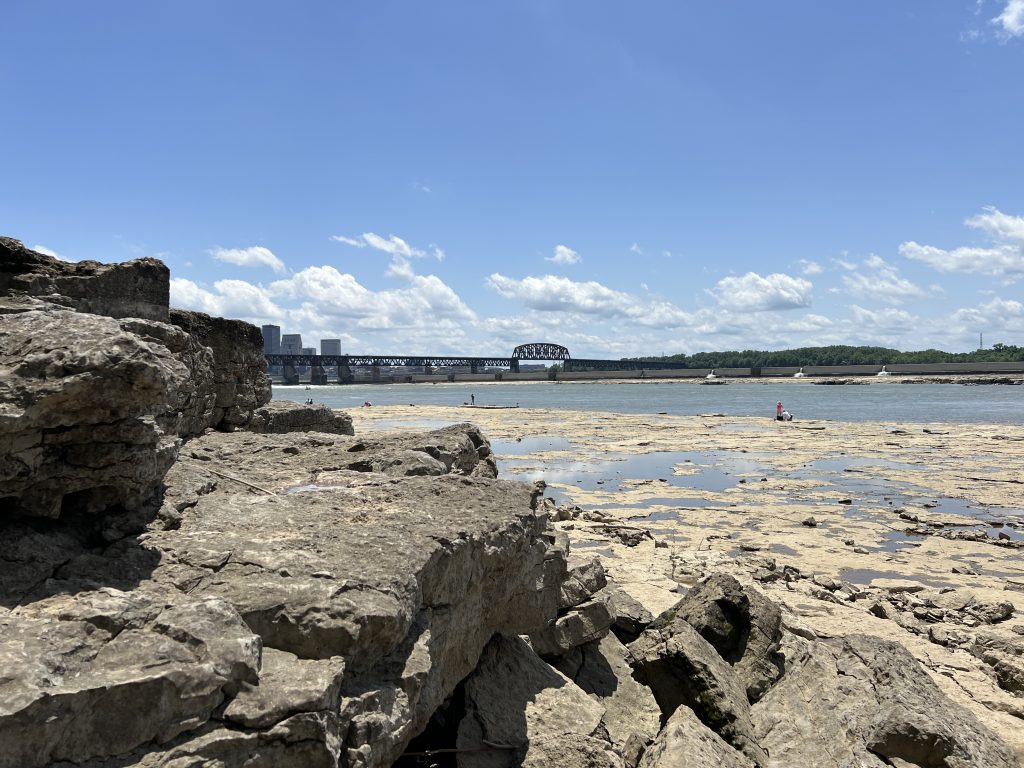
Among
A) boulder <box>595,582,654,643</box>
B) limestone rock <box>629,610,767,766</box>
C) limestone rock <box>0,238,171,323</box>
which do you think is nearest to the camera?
limestone rock <box>629,610,767,766</box>

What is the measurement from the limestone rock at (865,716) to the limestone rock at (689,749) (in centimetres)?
47

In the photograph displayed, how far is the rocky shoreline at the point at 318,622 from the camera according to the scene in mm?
2979

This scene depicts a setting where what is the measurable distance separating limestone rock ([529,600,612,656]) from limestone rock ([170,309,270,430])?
16.8 ft

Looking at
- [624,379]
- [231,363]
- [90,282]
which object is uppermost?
[90,282]

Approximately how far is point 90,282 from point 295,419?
4.43 meters

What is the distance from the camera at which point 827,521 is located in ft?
44.4

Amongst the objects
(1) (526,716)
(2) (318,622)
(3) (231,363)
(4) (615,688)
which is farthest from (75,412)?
(3) (231,363)

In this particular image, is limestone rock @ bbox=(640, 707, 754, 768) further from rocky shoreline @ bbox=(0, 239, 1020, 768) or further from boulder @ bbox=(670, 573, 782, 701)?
boulder @ bbox=(670, 573, 782, 701)

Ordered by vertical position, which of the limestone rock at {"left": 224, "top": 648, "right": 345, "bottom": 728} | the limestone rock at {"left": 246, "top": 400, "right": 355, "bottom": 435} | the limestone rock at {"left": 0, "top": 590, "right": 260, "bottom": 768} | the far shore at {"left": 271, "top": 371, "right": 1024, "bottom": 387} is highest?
the limestone rock at {"left": 246, "top": 400, "right": 355, "bottom": 435}

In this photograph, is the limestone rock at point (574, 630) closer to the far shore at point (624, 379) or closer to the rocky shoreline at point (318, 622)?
the rocky shoreline at point (318, 622)

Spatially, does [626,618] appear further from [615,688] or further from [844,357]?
[844,357]

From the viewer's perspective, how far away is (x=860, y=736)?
15.6 feet

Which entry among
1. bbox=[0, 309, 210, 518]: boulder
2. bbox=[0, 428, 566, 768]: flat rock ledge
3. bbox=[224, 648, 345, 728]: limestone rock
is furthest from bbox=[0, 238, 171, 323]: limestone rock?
bbox=[224, 648, 345, 728]: limestone rock

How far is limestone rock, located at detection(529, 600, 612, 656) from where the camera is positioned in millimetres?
5824
